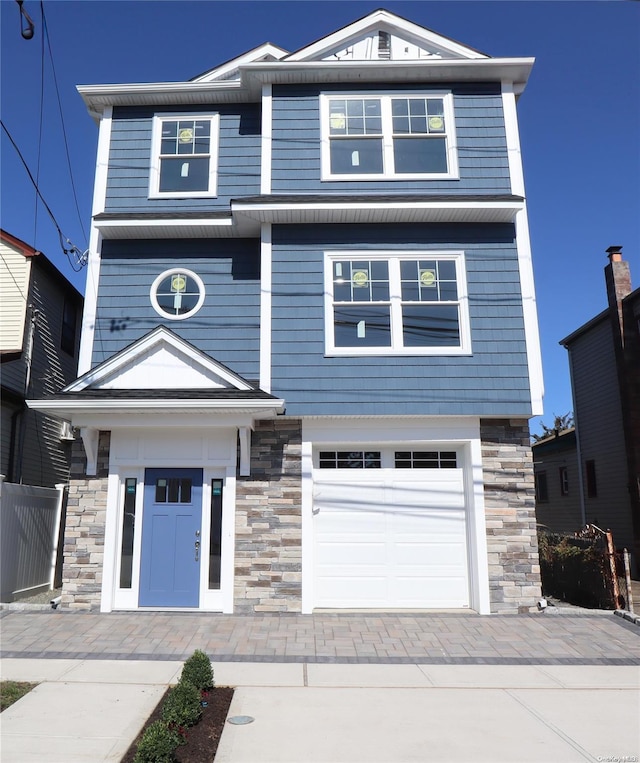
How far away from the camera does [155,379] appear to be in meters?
9.16

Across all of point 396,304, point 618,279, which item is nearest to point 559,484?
point 618,279

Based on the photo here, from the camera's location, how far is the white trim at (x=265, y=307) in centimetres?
932

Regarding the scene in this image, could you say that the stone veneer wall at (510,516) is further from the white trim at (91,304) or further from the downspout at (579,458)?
the downspout at (579,458)

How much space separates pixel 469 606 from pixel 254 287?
6111 millimetres

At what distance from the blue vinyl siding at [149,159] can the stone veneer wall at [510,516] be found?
5860 millimetres

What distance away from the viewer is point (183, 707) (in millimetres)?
4516

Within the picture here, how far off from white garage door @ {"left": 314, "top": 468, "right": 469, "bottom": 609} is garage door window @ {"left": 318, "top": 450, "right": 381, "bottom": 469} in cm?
12

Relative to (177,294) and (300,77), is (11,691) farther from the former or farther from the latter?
(300,77)

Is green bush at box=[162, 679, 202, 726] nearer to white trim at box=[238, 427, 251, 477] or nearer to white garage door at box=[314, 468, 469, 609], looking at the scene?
white trim at box=[238, 427, 251, 477]

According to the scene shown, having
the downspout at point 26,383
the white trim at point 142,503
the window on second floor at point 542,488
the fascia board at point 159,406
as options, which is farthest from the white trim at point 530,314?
the window on second floor at point 542,488

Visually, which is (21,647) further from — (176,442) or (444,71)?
(444,71)

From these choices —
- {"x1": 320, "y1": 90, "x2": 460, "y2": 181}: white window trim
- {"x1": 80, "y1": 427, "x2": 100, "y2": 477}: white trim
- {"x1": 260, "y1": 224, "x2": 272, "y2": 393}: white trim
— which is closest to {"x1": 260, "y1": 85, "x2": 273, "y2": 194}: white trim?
{"x1": 260, "y1": 224, "x2": 272, "y2": 393}: white trim

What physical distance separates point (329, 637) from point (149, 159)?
8332mm

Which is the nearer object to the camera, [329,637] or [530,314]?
[329,637]
